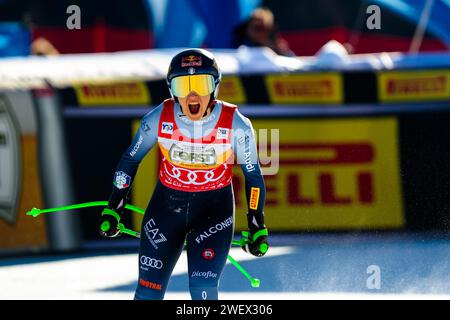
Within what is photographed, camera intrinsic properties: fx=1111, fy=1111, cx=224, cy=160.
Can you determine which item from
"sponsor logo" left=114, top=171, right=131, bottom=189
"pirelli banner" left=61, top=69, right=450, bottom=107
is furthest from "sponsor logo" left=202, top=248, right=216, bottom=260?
"pirelli banner" left=61, top=69, right=450, bottom=107

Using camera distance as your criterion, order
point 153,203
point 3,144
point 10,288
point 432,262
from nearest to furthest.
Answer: point 153,203 → point 10,288 → point 432,262 → point 3,144

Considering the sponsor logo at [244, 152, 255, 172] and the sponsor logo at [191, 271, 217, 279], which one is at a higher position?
the sponsor logo at [244, 152, 255, 172]

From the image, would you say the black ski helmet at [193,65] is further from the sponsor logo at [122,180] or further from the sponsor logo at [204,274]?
the sponsor logo at [204,274]

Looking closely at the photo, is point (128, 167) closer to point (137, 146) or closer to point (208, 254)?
point (137, 146)

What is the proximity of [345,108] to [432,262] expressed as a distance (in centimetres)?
207

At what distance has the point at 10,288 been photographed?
30.9ft

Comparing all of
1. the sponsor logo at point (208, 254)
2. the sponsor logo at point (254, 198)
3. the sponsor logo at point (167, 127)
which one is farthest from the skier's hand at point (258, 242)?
the sponsor logo at point (167, 127)

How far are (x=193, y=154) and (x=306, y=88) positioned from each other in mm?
4701

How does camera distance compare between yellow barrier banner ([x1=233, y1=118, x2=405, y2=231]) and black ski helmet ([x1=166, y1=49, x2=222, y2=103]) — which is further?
yellow barrier banner ([x1=233, y1=118, x2=405, y2=231])

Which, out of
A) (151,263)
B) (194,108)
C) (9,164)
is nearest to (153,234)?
(151,263)

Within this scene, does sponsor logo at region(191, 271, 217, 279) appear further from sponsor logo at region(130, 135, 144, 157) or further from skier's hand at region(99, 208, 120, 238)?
sponsor logo at region(130, 135, 144, 157)

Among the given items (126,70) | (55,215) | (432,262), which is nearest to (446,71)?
(432,262)

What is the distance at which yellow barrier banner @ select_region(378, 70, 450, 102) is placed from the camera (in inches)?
450
